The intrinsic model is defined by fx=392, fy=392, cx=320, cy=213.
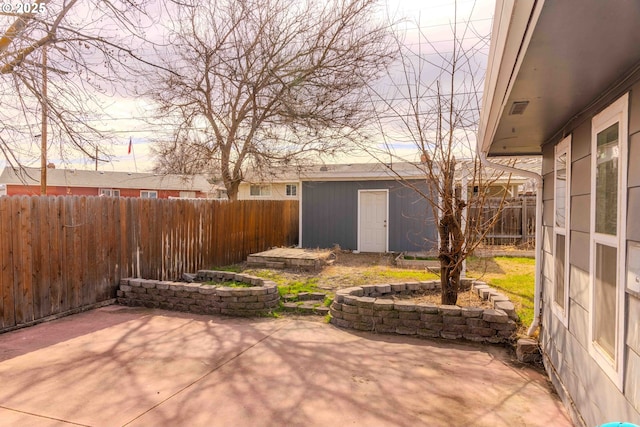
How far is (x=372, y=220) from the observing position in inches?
475

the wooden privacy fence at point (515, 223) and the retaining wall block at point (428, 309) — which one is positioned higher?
the wooden privacy fence at point (515, 223)

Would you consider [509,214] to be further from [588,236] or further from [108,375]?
[108,375]

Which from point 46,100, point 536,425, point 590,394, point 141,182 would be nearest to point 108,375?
point 46,100

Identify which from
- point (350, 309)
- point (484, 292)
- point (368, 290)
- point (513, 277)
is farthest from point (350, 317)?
point (513, 277)

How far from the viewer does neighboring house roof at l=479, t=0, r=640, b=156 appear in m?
1.39

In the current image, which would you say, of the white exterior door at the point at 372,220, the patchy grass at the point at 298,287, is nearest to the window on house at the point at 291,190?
the white exterior door at the point at 372,220

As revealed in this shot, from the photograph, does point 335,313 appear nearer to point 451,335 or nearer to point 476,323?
point 451,335

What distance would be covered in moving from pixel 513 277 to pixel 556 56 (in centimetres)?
722

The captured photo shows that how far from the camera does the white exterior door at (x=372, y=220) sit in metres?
11.9

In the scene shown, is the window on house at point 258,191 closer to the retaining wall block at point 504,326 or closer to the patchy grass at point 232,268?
the patchy grass at point 232,268

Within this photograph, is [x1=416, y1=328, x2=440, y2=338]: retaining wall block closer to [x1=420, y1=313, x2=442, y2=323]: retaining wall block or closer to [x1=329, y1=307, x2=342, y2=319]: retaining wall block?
[x1=420, y1=313, x2=442, y2=323]: retaining wall block

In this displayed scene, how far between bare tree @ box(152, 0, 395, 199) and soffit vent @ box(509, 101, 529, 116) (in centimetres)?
627

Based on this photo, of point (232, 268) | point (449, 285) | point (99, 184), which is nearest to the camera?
point (449, 285)

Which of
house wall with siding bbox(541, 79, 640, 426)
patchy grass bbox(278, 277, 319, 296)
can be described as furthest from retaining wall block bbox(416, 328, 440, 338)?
patchy grass bbox(278, 277, 319, 296)
